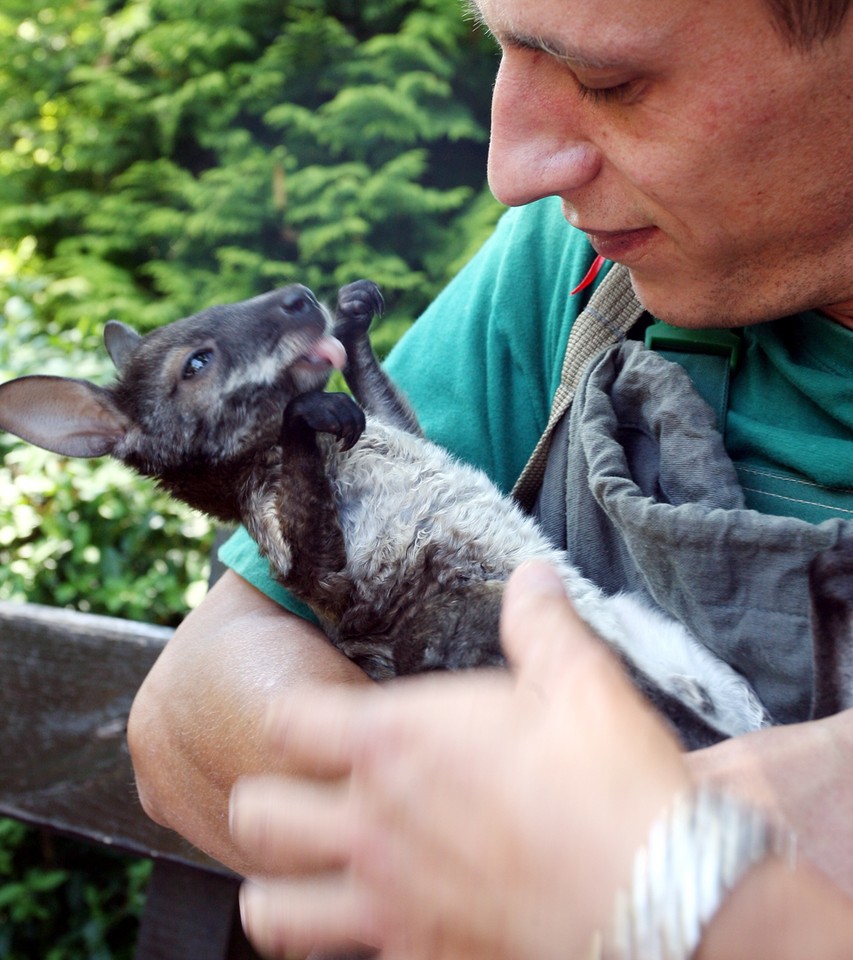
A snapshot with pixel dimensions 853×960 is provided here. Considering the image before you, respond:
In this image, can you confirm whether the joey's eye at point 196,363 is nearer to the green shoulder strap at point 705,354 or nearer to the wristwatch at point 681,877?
the green shoulder strap at point 705,354

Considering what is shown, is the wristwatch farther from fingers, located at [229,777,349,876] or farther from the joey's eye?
the joey's eye

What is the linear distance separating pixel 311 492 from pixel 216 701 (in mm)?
553

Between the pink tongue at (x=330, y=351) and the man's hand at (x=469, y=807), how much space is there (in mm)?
1413

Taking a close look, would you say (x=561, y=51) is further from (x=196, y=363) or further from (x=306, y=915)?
(x=196, y=363)

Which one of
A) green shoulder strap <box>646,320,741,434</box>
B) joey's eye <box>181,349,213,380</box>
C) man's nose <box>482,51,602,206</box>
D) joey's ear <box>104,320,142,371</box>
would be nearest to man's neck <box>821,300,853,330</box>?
green shoulder strap <box>646,320,741,434</box>

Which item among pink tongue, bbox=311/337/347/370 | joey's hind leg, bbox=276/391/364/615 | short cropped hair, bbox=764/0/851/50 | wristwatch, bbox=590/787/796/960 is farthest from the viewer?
pink tongue, bbox=311/337/347/370

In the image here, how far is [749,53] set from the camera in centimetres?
150

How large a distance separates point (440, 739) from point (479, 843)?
0.11m

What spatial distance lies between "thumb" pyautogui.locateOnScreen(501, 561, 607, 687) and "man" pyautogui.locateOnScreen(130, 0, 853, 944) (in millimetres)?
215

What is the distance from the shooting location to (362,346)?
269 cm

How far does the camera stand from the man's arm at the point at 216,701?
1.96 m

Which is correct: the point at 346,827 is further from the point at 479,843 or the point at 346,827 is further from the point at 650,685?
the point at 650,685

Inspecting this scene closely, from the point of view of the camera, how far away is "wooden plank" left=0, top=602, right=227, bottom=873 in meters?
2.93

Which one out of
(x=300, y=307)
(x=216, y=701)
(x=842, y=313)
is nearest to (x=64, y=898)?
(x=216, y=701)
